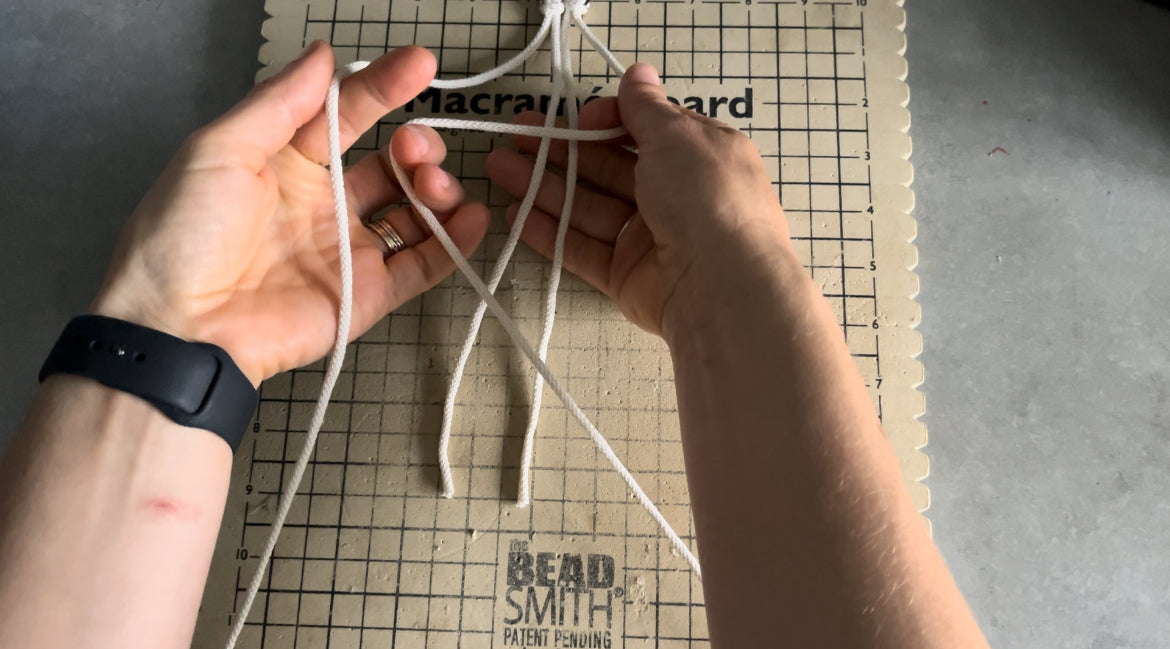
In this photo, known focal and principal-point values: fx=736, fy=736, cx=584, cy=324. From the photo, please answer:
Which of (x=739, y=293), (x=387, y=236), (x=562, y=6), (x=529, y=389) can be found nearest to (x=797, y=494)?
(x=739, y=293)

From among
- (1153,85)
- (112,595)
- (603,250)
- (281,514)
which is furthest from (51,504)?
(1153,85)

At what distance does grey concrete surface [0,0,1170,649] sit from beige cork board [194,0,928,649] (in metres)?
0.06

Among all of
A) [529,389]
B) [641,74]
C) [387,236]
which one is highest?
[641,74]

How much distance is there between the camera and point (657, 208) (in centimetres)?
57

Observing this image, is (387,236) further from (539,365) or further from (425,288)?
(539,365)

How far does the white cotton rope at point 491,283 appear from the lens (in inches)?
22.3

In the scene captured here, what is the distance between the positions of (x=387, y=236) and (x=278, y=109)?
14cm

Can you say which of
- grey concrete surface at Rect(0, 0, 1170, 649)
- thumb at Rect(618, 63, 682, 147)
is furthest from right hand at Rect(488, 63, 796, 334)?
grey concrete surface at Rect(0, 0, 1170, 649)

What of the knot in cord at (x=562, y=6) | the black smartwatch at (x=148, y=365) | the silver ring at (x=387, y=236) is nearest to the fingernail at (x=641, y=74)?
the knot in cord at (x=562, y=6)

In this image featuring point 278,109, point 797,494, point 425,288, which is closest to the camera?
point 797,494

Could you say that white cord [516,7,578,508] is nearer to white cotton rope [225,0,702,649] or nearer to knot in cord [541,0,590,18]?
white cotton rope [225,0,702,649]

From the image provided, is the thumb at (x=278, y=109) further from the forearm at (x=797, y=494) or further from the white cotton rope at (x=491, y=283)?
the forearm at (x=797, y=494)

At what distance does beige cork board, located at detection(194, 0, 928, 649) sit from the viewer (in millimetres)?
598

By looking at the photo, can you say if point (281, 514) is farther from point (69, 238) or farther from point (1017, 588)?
point (1017, 588)
